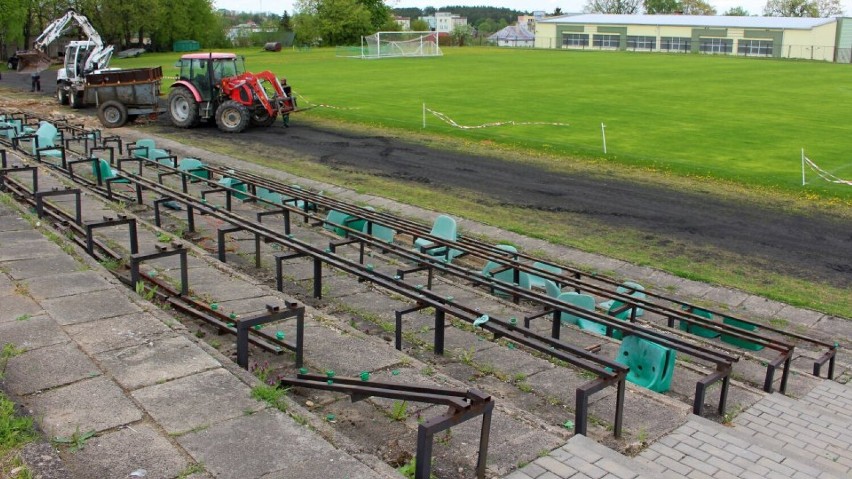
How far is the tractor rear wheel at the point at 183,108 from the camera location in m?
27.0

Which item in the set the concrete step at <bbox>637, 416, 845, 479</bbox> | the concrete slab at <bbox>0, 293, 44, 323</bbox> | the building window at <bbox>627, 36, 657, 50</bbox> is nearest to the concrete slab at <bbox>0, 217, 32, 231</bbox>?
the concrete slab at <bbox>0, 293, 44, 323</bbox>

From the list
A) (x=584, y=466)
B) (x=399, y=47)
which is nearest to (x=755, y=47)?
(x=399, y=47)

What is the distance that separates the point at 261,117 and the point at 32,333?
20840 mm

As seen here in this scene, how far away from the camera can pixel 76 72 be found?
3438 cm

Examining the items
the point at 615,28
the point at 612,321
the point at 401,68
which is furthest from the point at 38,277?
the point at 615,28

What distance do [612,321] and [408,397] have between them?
3162mm

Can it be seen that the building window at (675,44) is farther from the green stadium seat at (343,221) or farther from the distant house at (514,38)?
the green stadium seat at (343,221)

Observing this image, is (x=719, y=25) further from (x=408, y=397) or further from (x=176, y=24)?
(x=408, y=397)

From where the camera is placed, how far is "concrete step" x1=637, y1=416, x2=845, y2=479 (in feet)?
18.7

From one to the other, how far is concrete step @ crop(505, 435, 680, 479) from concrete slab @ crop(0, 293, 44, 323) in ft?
16.8

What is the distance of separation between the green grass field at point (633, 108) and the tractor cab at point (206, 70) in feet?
15.5

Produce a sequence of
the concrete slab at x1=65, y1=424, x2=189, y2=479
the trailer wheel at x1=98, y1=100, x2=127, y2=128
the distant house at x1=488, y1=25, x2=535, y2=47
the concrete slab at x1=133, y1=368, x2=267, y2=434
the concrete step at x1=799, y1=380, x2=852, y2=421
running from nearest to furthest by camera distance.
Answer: the concrete slab at x1=65, y1=424, x2=189, y2=479 < the concrete slab at x1=133, y1=368, x2=267, y2=434 < the concrete step at x1=799, y1=380, x2=852, y2=421 < the trailer wheel at x1=98, y1=100, x2=127, y2=128 < the distant house at x1=488, y1=25, x2=535, y2=47

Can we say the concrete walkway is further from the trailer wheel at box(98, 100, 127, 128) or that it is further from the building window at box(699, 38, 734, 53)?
the building window at box(699, 38, 734, 53)

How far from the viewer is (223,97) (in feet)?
89.7
